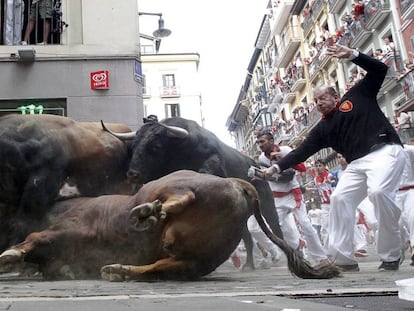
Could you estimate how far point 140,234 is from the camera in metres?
4.04

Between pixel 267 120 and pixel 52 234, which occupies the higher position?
pixel 267 120

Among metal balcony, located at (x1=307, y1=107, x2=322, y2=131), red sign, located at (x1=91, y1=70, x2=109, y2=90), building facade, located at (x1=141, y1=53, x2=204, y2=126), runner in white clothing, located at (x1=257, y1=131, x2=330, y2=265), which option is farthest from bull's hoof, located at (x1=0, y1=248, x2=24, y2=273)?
building facade, located at (x1=141, y1=53, x2=204, y2=126)

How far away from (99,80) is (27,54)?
4.57 ft

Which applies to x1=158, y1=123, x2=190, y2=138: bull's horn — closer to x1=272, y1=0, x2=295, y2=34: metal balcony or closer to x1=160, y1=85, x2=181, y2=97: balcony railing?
x1=272, y1=0, x2=295, y2=34: metal balcony

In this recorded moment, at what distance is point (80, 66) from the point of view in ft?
34.3

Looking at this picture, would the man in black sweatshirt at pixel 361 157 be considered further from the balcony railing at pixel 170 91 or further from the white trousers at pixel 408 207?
the balcony railing at pixel 170 91

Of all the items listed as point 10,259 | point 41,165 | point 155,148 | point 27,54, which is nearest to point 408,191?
point 155,148

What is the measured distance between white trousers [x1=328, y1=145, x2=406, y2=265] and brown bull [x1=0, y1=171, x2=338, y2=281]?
1.00 m

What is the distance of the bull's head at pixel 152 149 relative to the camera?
5.53m

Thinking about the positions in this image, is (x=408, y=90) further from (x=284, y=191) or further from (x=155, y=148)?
(x=155, y=148)

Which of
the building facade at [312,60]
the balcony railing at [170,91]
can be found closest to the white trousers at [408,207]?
the building facade at [312,60]

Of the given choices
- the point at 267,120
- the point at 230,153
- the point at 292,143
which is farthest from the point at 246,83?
the point at 230,153

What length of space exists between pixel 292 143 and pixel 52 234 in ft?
136

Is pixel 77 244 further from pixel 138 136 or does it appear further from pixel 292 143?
pixel 292 143
